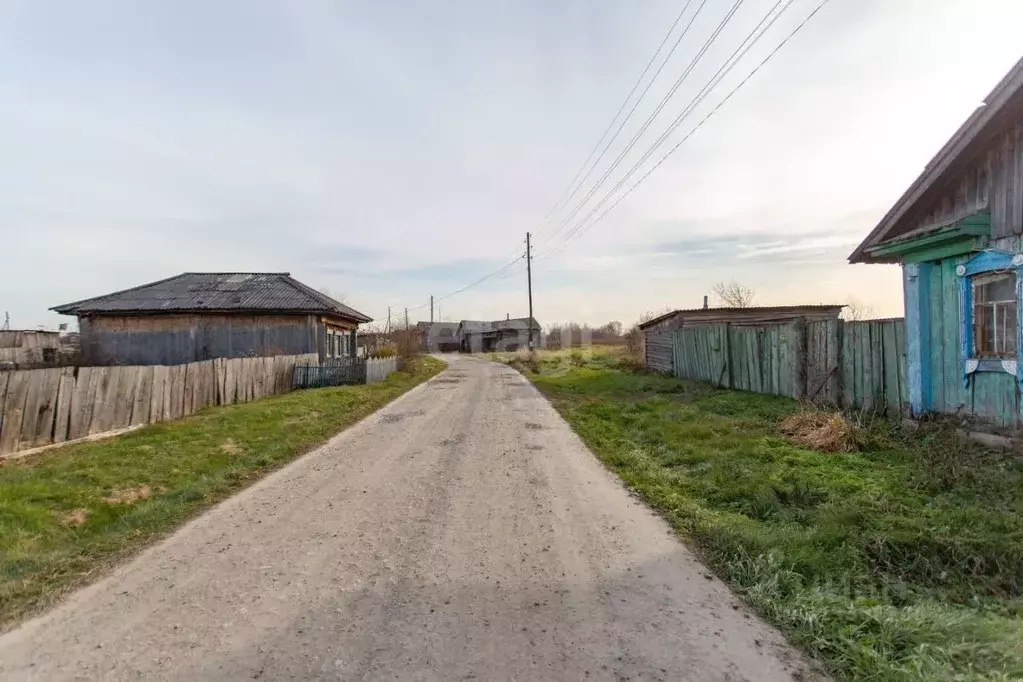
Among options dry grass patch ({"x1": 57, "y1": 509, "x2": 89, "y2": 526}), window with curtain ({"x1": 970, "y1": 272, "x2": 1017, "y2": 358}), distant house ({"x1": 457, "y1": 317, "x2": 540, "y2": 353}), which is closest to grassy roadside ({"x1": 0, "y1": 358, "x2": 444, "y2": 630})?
dry grass patch ({"x1": 57, "y1": 509, "x2": 89, "y2": 526})

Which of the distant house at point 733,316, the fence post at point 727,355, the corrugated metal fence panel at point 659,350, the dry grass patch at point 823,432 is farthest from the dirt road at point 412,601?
the distant house at point 733,316

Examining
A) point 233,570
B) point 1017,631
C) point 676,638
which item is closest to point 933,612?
point 1017,631

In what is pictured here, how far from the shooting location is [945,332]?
7.72 metres

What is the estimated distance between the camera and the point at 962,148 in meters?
6.99

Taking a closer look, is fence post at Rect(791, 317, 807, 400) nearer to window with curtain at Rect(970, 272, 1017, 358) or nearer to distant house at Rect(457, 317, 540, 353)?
window with curtain at Rect(970, 272, 1017, 358)

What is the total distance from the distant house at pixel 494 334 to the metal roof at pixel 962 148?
60.4m

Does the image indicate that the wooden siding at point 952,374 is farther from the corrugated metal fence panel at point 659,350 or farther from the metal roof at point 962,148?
the corrugated metal fence panel at point 659,350

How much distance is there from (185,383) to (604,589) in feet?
39.1

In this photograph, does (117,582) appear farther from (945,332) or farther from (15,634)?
(945,332)

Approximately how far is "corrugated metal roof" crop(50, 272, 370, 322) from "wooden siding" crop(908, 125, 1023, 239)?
1974 cm

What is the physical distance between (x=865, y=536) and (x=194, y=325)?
23.3 m

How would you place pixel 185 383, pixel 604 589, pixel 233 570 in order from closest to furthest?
pixel 604 589 < pixel 233 570 < pixel 185 383

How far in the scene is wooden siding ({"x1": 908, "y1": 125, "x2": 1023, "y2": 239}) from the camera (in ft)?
21.3

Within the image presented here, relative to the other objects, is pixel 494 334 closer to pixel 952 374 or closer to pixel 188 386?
pixel 188 386
